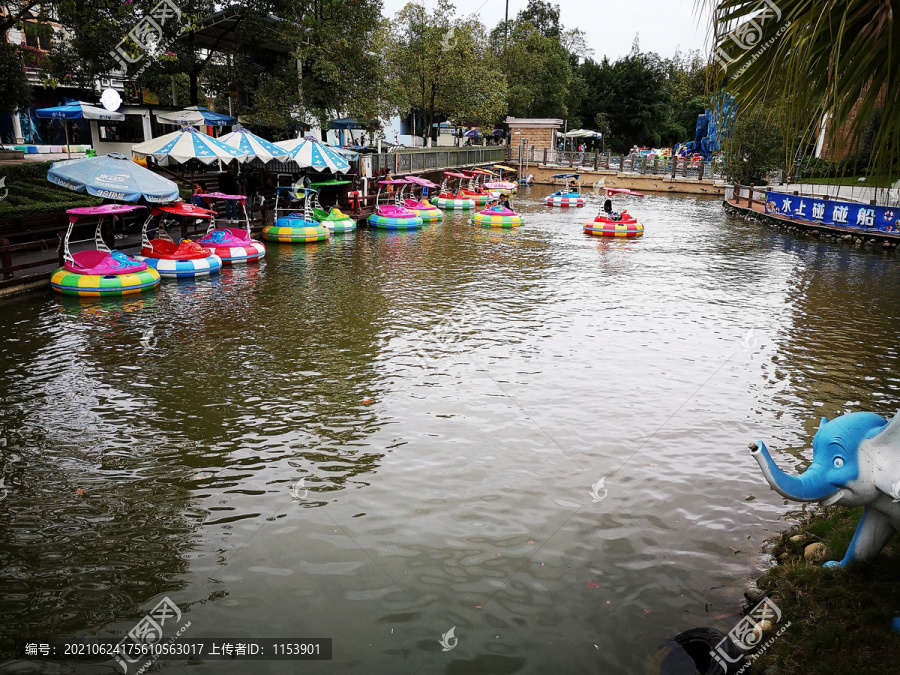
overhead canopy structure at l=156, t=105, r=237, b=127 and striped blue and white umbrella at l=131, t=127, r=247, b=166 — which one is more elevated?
overhead canopy structure at l=156, t=105, r=237, b=127

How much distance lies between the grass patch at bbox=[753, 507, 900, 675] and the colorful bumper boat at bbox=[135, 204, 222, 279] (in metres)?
15.8

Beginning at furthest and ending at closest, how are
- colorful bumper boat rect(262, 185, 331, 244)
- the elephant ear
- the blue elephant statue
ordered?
colorful bumper boat rect(262, 185, 331, 244)
the elephant ear
the blue elephant statue

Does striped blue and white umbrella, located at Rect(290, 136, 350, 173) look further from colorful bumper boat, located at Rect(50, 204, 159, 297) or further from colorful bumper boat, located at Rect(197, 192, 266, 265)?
colorful bumper boat, located at Rect(50, 204, 159, 297)

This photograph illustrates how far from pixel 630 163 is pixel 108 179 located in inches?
1961

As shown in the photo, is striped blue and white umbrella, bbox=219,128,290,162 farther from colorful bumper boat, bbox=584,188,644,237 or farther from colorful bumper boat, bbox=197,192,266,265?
colorful bumper boat, bbox=584,188,644,237

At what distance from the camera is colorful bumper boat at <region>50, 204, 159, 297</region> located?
49.3 ft

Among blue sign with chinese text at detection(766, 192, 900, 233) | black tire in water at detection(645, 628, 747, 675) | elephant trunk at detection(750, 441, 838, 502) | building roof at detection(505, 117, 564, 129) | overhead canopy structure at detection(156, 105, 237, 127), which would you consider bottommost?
black tire in water at detection(645, 628, 747, 675)

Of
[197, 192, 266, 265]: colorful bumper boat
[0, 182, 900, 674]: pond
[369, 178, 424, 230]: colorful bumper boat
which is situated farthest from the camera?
[369, 178, 424, 230]: colorful bumper boat

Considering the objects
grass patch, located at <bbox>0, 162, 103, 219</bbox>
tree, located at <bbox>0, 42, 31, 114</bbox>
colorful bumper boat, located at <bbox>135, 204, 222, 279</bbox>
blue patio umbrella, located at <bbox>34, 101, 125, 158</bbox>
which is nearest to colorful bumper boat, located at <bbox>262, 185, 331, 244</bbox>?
colorful bumper boat, located at <bbox>135, 204, 222, 279</bbox>

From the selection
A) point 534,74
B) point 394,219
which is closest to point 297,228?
point 394,219

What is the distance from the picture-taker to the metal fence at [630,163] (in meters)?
54.0

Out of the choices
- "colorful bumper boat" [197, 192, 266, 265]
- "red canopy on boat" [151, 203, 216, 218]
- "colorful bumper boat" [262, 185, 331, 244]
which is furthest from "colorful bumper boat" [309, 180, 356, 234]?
"red canopy on boat" [151, 203, 216, 218]

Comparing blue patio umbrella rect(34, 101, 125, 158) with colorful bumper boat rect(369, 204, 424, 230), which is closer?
colorful bumper boat rect(369, 204, 424, 230)

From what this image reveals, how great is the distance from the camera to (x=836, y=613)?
5113mm
